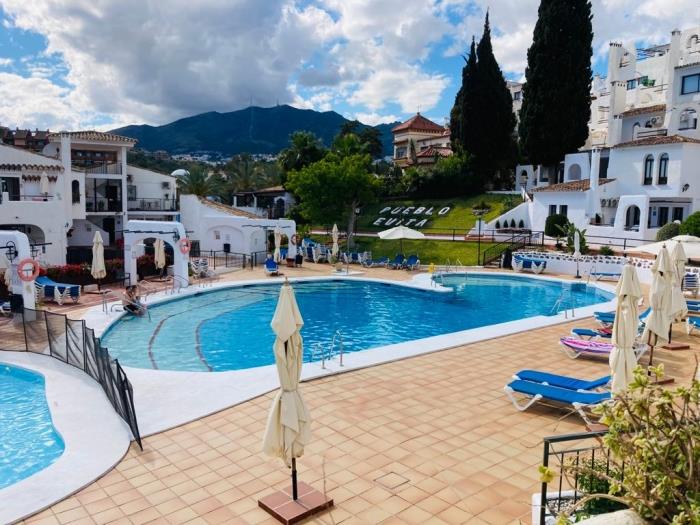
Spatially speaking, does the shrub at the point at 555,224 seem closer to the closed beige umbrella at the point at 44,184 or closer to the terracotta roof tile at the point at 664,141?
the terracotta roof tile at the point at 664,141

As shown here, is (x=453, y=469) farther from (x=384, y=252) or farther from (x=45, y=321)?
(x=384, y=252)

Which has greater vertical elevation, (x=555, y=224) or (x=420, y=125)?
(x=420, y=125)

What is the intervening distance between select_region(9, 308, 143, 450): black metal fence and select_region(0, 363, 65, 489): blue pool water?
79cm

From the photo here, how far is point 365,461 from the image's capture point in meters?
7.79

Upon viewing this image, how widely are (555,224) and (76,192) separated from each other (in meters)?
31.1

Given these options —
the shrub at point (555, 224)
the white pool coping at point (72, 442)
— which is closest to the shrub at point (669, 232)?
the shrub at point (555, 224)

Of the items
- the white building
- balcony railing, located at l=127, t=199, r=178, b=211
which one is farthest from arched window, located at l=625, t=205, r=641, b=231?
balcony railing, located at l=127, t=199, r=178, b=211

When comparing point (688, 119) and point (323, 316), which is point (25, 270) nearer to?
point (323, 316)

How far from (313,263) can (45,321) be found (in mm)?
20968

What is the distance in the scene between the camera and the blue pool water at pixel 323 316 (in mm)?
15875

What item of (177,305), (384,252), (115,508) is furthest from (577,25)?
(115,508)

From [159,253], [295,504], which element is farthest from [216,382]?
[159,253]

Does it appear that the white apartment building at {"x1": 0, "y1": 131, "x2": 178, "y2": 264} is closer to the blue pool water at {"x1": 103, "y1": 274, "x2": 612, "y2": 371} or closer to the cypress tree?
the blue pool water at {"x1": 103, "y1": 274, "x2": 612, "y2": 371}

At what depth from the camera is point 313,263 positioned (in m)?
33.7
